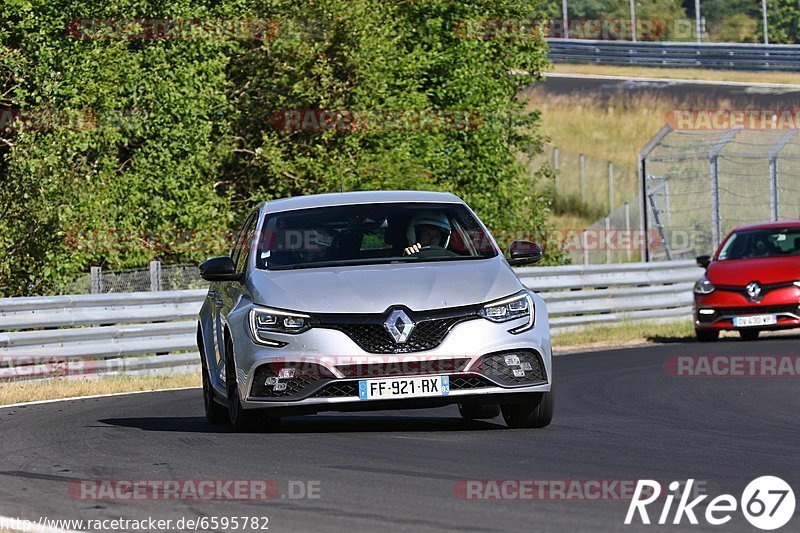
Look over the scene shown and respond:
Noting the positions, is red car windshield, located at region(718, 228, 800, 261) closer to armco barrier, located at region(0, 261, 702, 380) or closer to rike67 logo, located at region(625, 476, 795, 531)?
armco barrier, located at region(0, 261, 702, 380)

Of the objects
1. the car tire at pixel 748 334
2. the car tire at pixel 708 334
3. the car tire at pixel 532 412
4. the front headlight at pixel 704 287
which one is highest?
the car tire at pixel 532 412

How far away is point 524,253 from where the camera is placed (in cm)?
1091

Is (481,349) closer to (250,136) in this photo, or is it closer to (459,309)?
(459,309)

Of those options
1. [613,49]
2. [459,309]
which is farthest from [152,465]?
[613,49]

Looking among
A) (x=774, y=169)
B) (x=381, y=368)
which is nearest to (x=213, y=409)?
(x=381, y=368)

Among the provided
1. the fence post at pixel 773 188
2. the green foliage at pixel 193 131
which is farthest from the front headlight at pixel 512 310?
the fence post at pixel 773 188

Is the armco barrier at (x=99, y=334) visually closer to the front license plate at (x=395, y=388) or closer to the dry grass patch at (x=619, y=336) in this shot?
the dry grass patch at (x=619, y=336)

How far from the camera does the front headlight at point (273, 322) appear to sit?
31.8 ft

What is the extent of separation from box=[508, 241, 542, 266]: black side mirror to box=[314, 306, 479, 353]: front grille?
4.63 feet

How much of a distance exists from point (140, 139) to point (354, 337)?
71.3 ft

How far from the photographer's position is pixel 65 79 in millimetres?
28594

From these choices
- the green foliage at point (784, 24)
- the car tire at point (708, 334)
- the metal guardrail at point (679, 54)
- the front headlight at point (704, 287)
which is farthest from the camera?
the green foliage at point (784, 24)

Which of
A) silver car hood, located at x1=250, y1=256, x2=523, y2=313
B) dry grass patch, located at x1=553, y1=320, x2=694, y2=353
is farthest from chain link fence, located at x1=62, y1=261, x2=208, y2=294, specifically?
silver car hood, located at x1=250, y1=256, x2=523, y2=313

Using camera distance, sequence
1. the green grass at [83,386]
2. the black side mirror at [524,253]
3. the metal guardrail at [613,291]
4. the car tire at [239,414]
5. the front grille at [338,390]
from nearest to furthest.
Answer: the front grille at [338,390] → the car tire at [239,414] → the black side mirror at [524,253] → the green grass at [83,386] → the metal guardrail at [613,291]
